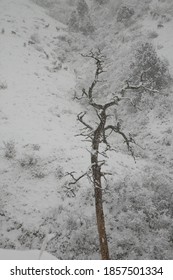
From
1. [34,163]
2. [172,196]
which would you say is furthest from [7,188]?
[172,196]

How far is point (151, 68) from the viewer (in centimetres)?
2030

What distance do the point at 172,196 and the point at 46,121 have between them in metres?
8.52

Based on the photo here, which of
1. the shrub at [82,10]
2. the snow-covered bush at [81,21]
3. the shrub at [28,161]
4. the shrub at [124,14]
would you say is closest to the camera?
the shrub at [28,161]

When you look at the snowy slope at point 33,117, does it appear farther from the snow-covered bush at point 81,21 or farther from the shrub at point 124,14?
the shrub at point 124,14

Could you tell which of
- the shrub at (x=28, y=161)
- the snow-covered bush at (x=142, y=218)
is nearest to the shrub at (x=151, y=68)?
the snow-covered bush at (x=142, y=218)

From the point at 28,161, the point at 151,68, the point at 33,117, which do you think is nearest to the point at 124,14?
the point at 151,68

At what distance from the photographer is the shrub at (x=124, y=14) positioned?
3083cm

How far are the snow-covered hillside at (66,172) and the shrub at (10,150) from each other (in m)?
0.05

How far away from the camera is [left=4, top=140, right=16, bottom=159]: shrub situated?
14.7m

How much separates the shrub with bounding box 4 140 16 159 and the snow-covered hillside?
48 mm

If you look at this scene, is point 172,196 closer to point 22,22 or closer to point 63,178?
point 63,178

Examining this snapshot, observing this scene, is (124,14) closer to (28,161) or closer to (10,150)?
(10,150)

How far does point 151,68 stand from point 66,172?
10.9 metres

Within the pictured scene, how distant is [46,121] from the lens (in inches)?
712
